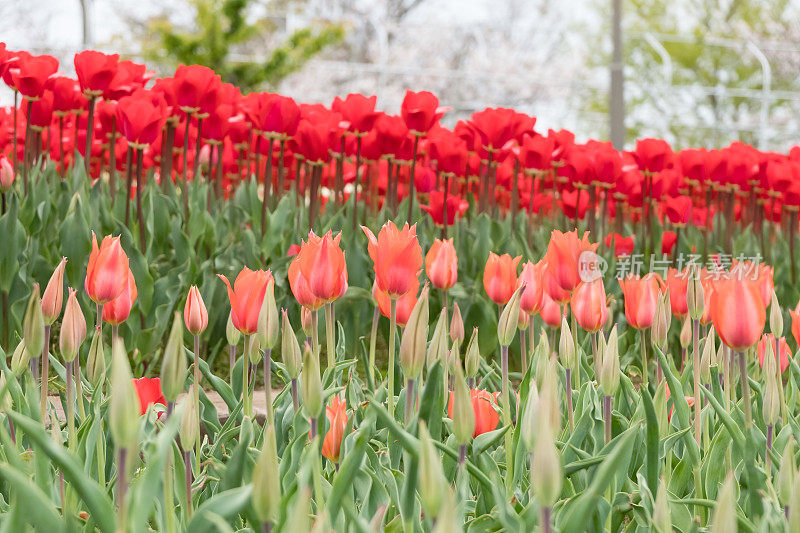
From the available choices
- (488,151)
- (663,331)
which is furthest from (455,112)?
(663,331)

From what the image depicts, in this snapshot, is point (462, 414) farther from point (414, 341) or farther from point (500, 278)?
point (500, 278)

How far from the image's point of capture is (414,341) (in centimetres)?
113

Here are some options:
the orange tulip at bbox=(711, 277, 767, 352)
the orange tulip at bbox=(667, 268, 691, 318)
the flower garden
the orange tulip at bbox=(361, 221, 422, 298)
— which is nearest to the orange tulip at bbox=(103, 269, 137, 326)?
the flower garden

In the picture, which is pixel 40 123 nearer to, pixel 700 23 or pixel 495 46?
pixel 495 46

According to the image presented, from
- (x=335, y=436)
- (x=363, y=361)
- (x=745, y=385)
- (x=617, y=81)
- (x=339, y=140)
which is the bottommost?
(x=363, y=361)

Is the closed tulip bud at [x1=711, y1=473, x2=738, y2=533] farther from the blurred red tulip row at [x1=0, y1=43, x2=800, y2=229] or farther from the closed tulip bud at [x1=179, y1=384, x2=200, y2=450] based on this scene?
the blurred red tulip row at [x1=0, y1=43, x2=800, y2=229]

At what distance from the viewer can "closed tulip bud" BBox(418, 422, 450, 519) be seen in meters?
0.77

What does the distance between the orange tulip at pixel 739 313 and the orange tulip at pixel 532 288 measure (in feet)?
1.40

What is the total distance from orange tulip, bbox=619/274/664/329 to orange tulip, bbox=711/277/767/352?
19.0 inches

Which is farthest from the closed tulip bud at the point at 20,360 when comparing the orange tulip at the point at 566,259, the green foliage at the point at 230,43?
the green foliage at the point at 230,43

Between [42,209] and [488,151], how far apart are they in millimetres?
1766

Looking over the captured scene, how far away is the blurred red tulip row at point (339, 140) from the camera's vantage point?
3.00m

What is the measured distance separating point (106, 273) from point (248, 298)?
203 mm

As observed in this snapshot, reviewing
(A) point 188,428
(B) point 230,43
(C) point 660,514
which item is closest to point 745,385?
(C) point 660,514
